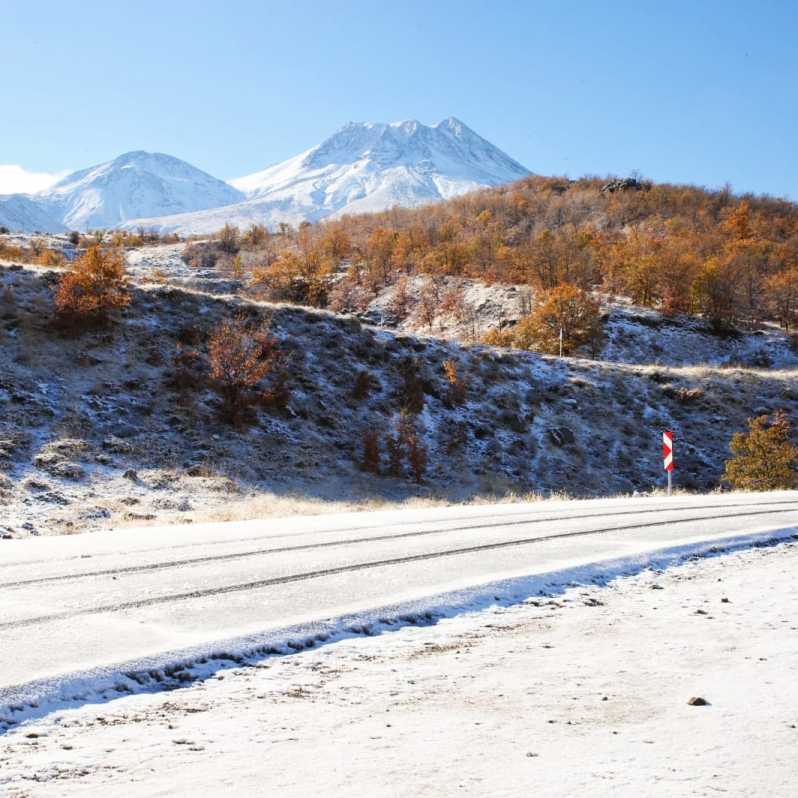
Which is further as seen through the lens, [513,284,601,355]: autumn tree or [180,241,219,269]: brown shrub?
[180,241,219,269]: brown shrub

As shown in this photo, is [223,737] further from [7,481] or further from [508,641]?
[7,481]

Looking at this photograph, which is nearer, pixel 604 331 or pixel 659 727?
pixel 659 727

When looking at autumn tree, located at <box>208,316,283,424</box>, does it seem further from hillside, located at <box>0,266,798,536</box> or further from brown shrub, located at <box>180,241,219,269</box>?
brown shrub, located at <box>180,241,219,269</box>

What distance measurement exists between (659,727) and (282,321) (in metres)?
34.9

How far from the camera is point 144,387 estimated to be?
2944cm

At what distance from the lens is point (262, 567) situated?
9438 mm

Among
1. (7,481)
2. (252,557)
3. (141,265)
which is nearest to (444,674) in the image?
(252,557)

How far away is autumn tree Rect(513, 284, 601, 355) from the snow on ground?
5222 cm

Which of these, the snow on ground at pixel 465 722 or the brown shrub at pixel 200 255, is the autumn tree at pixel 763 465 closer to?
the snow on ground at pixel 465 722

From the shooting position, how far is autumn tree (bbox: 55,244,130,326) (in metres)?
31.1

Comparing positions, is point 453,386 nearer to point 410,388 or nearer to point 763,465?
point 410,388

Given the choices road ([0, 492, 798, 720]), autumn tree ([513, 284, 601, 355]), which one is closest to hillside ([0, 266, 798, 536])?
road ([0, 492, 798, 720])

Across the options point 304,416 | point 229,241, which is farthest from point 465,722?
point 229,241

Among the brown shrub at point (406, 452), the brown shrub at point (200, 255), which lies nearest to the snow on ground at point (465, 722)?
the brown shrub at point (406, 452)
